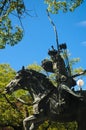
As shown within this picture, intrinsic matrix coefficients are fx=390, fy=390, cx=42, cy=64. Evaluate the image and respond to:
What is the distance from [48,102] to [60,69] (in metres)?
1.81

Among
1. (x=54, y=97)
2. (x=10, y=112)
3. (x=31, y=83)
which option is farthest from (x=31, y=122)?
(x=10, y=112)

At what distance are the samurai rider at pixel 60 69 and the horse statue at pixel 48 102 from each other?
27cm

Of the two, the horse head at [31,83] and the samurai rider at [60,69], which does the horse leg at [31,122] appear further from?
the samurai rider at [60,69]

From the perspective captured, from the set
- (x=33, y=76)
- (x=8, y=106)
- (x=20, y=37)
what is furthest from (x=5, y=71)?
(x=33, y=76)

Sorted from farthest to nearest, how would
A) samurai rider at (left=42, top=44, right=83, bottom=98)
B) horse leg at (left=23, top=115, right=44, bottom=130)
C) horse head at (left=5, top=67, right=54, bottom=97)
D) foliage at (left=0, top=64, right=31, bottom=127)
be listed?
foliage at (left=0, top=64, right=31, bottom=127), horse head at (left=5, top=67, right=54, bottom=97), samurai rider at (left=42, top=44, right=83, bottom=98), horse leg at (left=23, top=115, right=44, bottom=130)

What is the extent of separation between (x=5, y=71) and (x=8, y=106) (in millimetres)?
5415

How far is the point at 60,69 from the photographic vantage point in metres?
17.5

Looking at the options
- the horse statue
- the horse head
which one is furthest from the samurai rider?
the horse head

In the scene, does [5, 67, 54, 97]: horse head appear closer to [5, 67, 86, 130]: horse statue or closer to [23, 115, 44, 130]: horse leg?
[5, 67, 86, 130]: horse statue

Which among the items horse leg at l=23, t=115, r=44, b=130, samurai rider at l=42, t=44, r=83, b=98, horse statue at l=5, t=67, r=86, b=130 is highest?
samurai rider at l=42, t=44, r=83, b=98

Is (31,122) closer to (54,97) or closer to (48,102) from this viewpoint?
(48,102)

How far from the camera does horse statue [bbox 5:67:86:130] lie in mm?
16219

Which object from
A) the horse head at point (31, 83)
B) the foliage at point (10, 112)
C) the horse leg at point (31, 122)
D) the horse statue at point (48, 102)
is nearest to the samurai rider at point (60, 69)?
the horse statue at point (48, 102)

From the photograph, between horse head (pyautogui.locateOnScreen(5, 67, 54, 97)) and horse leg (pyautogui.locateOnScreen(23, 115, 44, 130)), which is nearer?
horse leg (pyautogui.locateOnScreen(23, 115, 44, 130))
